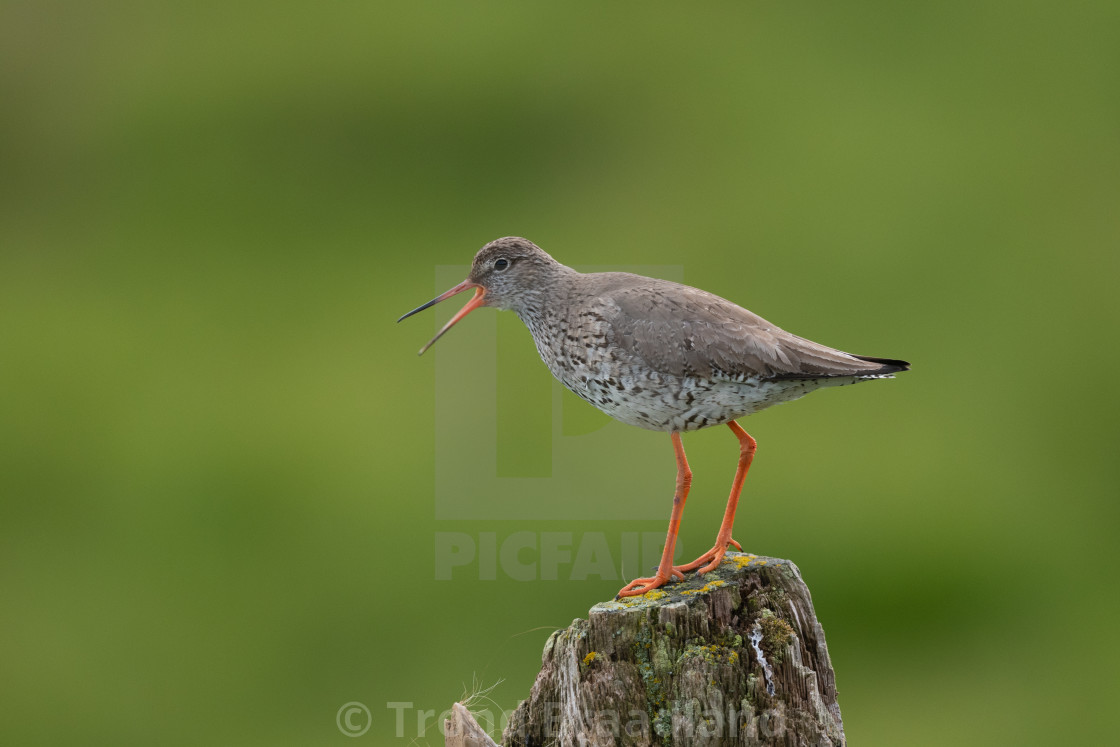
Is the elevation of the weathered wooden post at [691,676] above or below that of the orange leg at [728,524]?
below

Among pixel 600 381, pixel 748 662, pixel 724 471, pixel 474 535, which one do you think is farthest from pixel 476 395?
pixel 748 662

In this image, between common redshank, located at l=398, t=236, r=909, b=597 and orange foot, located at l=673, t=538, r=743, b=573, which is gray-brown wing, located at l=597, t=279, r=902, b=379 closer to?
common redshank, located at l=398, t=236, r=909, b=597

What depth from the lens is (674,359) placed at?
5.38 meters

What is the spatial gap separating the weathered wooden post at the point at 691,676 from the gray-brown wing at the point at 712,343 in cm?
113

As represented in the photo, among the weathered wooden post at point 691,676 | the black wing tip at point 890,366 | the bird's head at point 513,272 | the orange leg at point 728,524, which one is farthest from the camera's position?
the bird's head at point 513,272

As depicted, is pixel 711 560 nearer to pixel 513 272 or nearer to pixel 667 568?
pixel 667 568

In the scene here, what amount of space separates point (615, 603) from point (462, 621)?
5.21 metres

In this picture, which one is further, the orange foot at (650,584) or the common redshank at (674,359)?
the orange foot at (650,584)

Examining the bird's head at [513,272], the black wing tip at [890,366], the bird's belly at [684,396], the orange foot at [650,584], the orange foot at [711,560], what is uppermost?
the bird's head at [513,272]

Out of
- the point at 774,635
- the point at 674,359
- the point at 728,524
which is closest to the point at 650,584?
the point at 728,524

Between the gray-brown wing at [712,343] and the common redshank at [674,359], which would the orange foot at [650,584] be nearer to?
the common redshank at [674,359]

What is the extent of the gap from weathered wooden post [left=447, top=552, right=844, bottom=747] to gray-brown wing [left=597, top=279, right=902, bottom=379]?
1.13m

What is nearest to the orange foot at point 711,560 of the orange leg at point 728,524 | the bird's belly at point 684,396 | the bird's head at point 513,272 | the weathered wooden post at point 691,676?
the orange leg at point 728,524

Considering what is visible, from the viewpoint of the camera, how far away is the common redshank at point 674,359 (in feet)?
17.5
